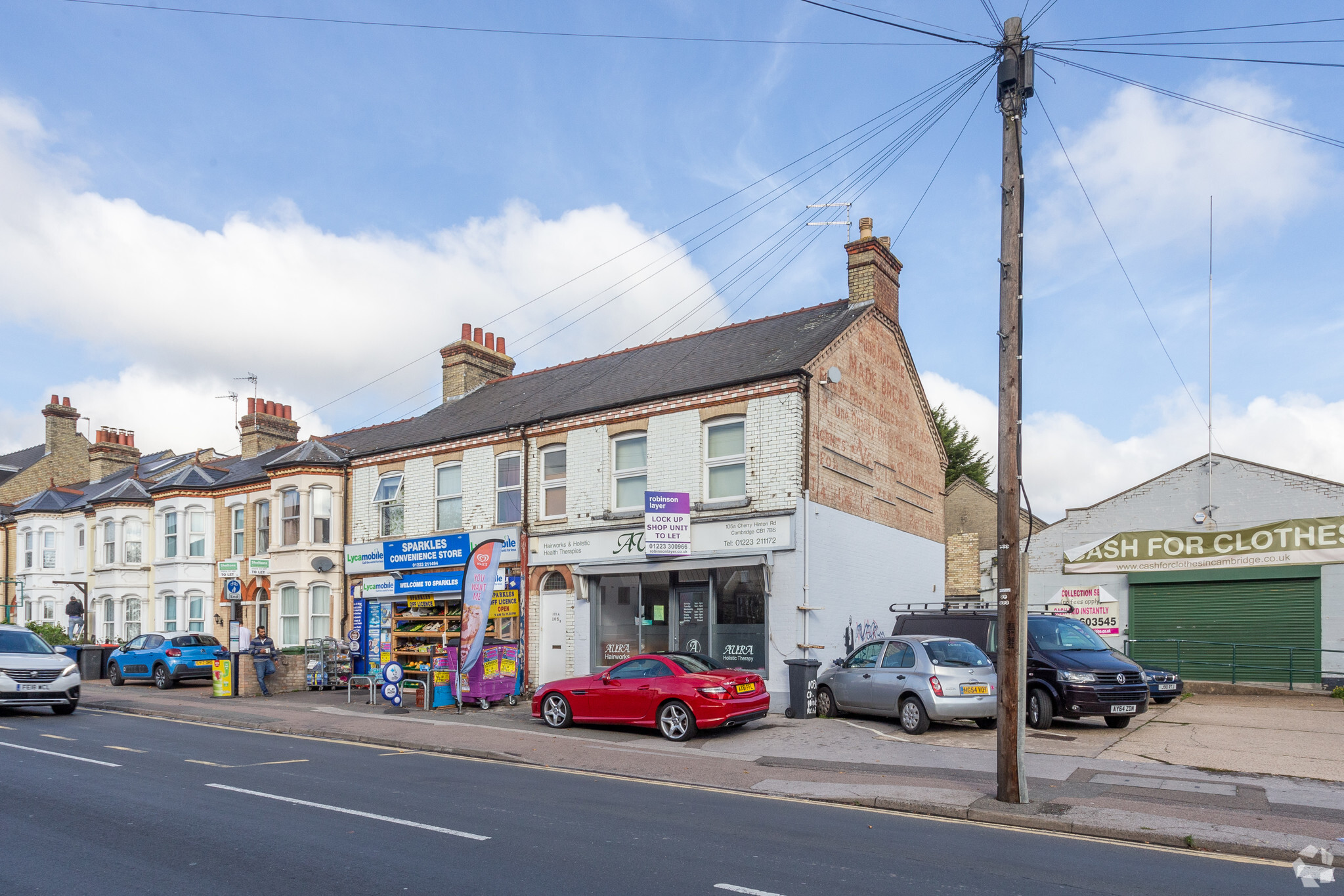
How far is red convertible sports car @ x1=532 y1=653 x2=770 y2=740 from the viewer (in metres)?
15.1

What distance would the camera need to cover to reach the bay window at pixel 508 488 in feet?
77.4

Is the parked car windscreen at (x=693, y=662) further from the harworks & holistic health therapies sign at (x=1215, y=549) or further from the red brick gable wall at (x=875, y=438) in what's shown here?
the harworks & holistic health therapies sign at (x=1215, y=549)

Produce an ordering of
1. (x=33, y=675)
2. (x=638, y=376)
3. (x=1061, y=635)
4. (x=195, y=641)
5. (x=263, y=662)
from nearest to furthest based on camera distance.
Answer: (x=1061, y=635)
(x=33, y=675)
(x=263, y=662)
(x=638, y=376)
(x=195, y=641)

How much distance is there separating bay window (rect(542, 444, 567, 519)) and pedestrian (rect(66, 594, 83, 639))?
21.8 meters

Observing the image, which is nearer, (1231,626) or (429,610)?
(429,610)

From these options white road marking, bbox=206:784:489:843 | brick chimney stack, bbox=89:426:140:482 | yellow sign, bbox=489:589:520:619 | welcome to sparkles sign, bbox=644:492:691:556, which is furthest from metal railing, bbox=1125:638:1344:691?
brick chimney stack, bbox=89:426:140:482

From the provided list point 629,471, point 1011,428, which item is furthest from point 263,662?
point 1011,428

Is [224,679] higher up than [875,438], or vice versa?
[875,438]

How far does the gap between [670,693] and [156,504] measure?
2497 cm

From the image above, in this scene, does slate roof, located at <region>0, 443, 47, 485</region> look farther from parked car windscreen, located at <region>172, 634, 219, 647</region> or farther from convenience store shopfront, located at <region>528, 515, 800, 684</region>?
convenience store shopfront, located at <region>528, 515, 800, 684</region>

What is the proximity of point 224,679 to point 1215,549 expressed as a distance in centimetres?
2479

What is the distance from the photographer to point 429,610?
961 inches

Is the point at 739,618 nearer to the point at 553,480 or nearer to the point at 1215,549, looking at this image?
the point at 553,480

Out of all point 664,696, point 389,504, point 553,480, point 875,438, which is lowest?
point 664,696
